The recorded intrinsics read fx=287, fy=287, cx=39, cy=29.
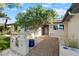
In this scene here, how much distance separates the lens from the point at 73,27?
7.27m

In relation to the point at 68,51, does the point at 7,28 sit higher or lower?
higher

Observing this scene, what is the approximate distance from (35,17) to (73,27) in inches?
39.3

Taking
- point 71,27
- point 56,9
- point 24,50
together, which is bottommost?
point 24,50

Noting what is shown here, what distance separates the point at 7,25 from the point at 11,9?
43 centimetres

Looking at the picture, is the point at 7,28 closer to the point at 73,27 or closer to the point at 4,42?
the point at 4,42

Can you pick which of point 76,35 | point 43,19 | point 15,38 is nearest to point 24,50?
point 15,38

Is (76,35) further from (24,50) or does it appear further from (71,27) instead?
(24,50)

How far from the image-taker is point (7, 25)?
24.1ft

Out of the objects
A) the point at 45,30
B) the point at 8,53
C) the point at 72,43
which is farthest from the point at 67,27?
the point at 8,53

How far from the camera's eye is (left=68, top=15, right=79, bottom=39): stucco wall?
7.22m

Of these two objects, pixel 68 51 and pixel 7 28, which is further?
pixel 7 28

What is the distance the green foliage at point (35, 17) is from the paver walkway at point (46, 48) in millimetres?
445

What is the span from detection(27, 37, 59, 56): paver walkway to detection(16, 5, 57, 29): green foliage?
1.46ft

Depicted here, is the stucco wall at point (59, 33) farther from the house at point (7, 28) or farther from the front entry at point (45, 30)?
the house at point (7, 28)
